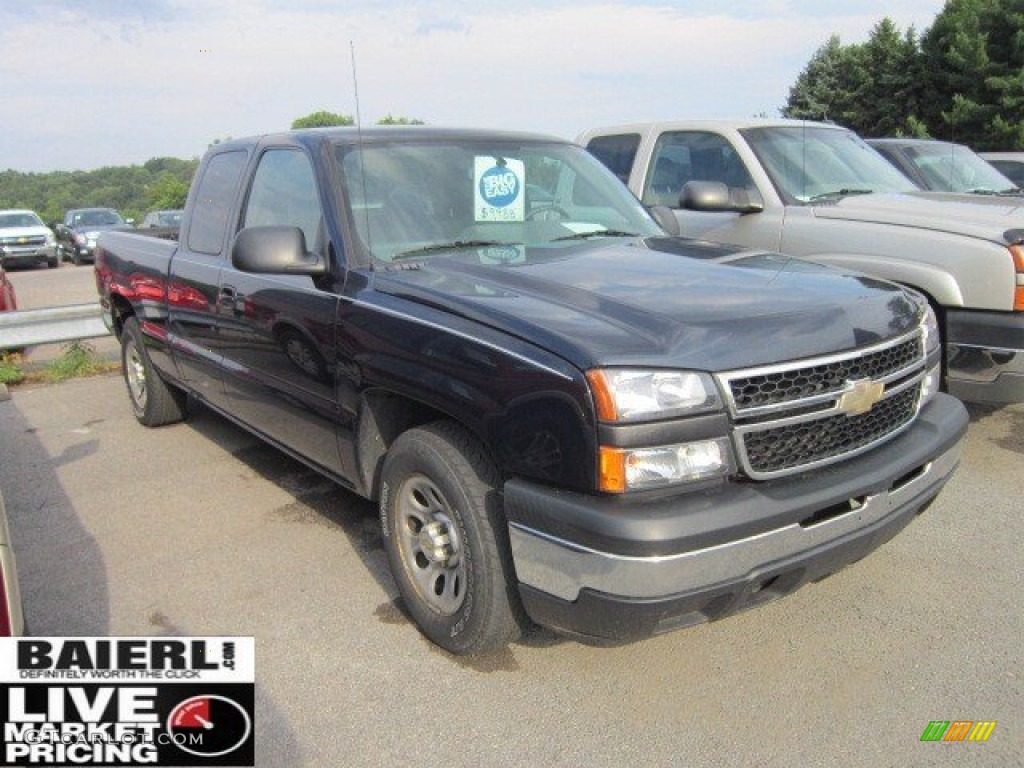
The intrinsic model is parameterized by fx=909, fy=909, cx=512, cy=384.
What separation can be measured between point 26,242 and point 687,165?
22.9 meters

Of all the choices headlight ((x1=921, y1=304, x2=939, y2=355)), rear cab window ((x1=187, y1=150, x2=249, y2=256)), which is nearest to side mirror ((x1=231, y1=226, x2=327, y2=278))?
rear cab window ((x1=187, y1=150, x2=249, y2=256))

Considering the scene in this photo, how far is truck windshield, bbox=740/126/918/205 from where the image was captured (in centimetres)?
616

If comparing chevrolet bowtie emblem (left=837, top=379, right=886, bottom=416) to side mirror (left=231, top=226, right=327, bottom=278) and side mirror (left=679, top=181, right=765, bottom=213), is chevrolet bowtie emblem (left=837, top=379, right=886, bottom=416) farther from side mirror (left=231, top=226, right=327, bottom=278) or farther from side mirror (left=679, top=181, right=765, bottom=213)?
side mirror (left=679, top=181, right=765, bottom=213)

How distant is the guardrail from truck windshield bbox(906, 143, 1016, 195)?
7.55m

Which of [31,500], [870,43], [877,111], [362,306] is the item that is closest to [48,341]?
[31,500]

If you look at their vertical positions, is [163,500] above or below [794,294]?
below

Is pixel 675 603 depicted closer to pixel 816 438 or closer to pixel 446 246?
pixel 816 438

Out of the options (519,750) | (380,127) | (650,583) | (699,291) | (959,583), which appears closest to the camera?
(650,583)

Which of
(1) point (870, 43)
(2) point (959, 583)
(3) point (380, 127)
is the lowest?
(2) point (959, 583)

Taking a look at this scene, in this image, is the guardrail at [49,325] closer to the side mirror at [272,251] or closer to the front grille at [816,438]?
the side mirror at [272,251]

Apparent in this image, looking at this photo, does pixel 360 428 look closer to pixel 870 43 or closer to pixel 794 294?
pixel 794 294

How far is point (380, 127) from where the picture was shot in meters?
4.22

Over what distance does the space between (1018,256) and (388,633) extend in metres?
3.79

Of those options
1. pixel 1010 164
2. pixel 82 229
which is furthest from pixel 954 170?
pixel 82 229
